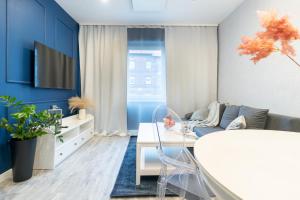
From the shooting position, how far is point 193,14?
3938mm

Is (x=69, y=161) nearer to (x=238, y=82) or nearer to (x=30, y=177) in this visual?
(x=30, y=177)

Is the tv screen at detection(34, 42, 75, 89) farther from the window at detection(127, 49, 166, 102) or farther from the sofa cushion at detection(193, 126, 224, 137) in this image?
the sofa cushion at detection(193, 126, 224, 137)

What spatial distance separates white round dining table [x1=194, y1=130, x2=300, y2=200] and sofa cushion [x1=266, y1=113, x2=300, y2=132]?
3.63ft

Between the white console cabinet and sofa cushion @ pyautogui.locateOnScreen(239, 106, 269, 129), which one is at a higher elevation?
sofa cushion @ pyautogui.locateOnScreen(239, 106, 269, 129)

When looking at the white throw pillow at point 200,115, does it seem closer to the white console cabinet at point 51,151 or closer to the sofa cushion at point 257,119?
the sofa cushion at point 257,119

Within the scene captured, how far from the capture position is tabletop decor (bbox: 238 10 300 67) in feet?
2.38

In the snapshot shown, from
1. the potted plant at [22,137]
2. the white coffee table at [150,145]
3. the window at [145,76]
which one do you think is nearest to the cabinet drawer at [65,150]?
the potted plant at [22,137]

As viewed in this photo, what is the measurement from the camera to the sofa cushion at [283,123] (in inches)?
77.8

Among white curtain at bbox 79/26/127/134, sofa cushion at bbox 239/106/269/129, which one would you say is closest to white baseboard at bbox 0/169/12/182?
white curtain at bbox 79/26/127/134

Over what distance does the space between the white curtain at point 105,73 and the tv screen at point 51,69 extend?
2.17 ft

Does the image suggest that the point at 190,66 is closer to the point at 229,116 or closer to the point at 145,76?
the point at 145,76

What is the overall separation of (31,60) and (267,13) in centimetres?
297

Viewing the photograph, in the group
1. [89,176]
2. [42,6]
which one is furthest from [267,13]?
[42,6]

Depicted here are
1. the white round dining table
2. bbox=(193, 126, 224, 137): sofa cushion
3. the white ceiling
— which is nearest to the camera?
the white round dining table
